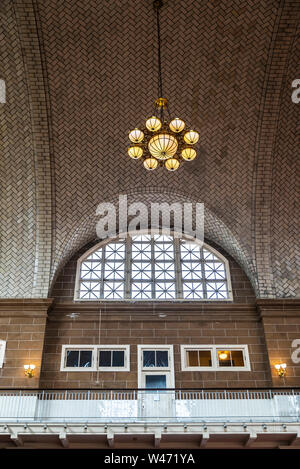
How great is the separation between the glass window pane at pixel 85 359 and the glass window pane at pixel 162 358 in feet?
6.83

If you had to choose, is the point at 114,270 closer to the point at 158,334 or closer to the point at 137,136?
the point at 158,334

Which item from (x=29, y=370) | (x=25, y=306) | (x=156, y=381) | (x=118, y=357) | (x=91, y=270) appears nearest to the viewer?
(x=29, y=370)

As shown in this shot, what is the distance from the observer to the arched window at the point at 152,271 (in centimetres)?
1644

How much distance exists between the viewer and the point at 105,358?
1527 centimetres

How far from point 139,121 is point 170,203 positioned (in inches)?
131

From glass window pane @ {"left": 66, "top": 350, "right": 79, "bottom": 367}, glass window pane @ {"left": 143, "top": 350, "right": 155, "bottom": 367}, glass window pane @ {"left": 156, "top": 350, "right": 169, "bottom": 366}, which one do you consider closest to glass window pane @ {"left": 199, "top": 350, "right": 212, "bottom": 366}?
glass window pane @ {"left": 156, "top": 350, "right": 169, "bottom": 366}

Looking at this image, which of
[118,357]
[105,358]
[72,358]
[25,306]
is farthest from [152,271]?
[25,306]

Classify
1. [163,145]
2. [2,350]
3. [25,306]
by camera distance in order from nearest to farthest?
1. [163,145]
2. [2,350]
3. [25,306]

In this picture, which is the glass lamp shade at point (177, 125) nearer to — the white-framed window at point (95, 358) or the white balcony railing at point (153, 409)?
the white balcony railing at point (153, 409)

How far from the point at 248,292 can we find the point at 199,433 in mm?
5892

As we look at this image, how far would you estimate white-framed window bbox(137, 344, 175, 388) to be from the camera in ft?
49.1

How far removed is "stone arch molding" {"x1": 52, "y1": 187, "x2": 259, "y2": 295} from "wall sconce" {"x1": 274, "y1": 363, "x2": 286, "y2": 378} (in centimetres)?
257

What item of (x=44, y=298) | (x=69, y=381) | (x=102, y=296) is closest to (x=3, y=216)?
(x=44, y=298)

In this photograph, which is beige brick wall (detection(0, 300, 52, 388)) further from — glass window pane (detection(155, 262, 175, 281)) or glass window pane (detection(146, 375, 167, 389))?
glass window pane (detection(155, 262, 175, 281))
